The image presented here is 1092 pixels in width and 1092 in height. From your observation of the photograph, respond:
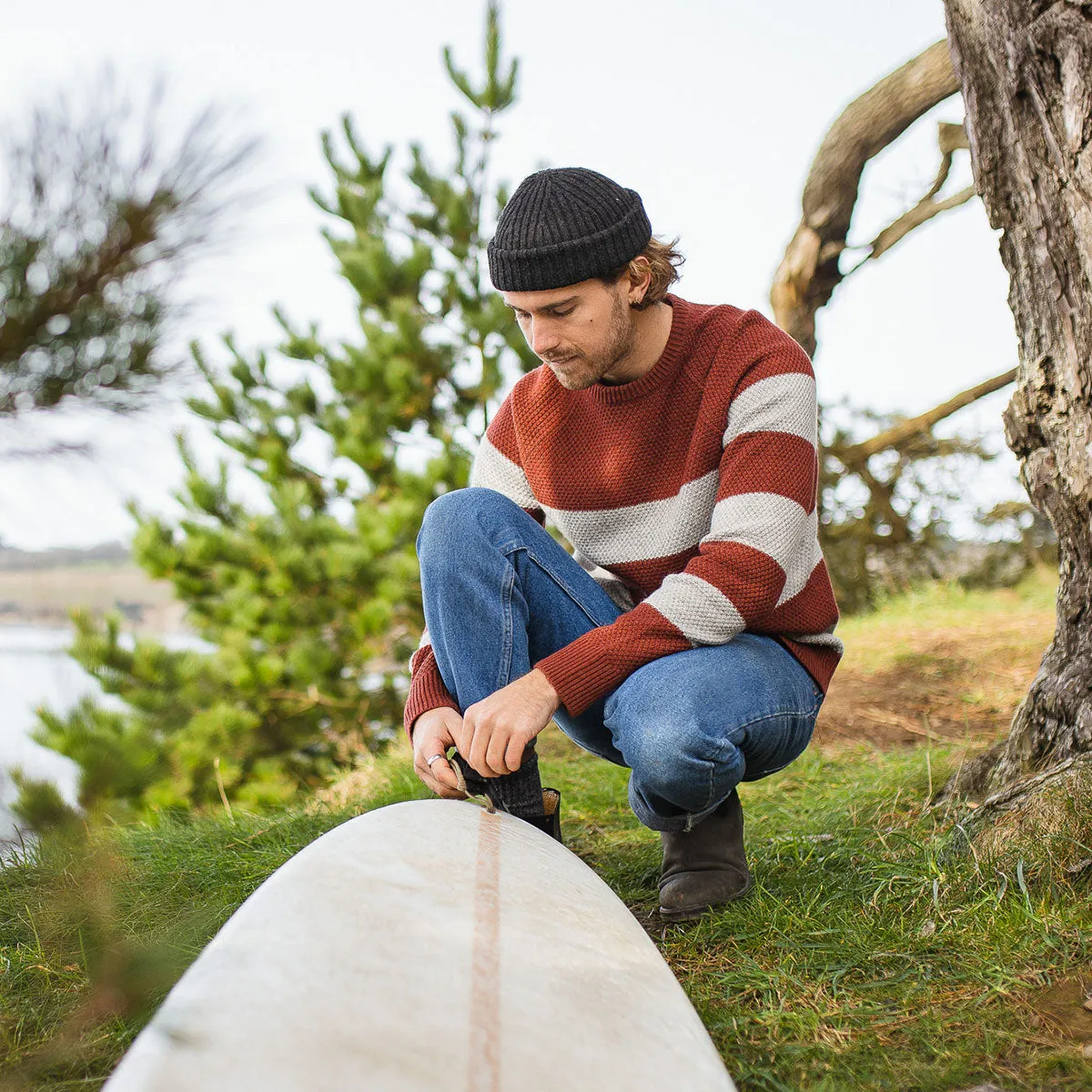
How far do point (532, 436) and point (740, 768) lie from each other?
69 centimetres

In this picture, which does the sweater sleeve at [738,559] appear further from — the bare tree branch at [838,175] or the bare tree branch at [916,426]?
the bare tree branch at [916,426]

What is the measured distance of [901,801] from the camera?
2.09 metres

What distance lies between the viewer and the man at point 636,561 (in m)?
1.50

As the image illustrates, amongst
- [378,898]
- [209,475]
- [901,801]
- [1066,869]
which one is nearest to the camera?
[378,898]

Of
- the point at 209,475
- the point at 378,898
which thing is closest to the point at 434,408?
the point at 209,475

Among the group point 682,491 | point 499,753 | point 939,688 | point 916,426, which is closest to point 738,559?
point 682,491

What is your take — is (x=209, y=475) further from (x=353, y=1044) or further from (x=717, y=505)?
(x=353, y=1044)

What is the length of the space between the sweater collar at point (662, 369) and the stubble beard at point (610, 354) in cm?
4

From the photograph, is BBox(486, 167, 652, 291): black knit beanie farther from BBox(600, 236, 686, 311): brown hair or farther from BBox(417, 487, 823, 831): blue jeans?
BBox(417, 487, 823, 831): blue jeans

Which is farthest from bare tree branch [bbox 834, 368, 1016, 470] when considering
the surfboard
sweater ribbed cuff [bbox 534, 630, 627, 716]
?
the surfboard

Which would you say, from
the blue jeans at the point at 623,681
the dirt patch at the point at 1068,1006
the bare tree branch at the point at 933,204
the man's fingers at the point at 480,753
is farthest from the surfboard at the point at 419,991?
the bare tree branch at the point at 933,204

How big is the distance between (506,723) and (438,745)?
0.19 m

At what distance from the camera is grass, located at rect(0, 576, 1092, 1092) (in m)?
1.08

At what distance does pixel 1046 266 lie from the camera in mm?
1790
